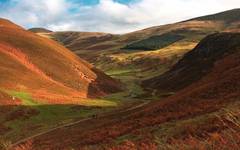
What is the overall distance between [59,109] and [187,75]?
1692 inches

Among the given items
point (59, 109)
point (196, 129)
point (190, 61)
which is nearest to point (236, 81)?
point (196, 129)

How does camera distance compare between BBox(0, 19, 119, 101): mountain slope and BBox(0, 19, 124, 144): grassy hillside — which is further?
BBox(0, 19, 119, 101): mountain slope

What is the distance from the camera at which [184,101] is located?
43.4 metres

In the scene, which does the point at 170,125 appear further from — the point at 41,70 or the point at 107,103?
the point at 41,70

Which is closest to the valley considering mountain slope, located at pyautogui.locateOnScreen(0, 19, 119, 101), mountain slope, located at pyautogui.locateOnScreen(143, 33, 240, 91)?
mountain slope, located at pyautogui.locateOnScreen(0, 19, 119, 101)

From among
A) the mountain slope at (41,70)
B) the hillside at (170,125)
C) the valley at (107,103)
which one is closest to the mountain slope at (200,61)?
the valley at (107,103)

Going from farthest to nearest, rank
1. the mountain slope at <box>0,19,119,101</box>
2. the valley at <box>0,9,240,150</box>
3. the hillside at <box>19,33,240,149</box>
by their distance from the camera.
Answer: the mountain slope at <box>0,19,119,101</box> → the valley at <box>0,9,240,150</box> → the hillside at <box>19,33,240,149</box>

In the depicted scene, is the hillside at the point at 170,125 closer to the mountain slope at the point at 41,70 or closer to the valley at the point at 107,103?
the valley at the point at 107,103

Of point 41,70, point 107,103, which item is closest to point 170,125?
point 107,103

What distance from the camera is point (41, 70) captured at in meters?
94.8

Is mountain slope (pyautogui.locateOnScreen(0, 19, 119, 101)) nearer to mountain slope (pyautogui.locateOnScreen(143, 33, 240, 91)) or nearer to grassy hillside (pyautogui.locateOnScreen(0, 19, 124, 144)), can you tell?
grassy hillside (pyautogui.locateOnScreen(0, 19, 124, 144))

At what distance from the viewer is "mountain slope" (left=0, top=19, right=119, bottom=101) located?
81738 millimetres

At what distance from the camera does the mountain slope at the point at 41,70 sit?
268ft

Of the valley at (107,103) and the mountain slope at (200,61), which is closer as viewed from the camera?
the valley at (107,103)
